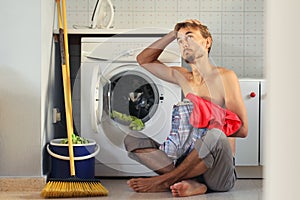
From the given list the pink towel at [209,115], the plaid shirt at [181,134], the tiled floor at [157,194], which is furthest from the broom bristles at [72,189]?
the pink towel at [209,115]

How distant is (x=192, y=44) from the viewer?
3480 mm

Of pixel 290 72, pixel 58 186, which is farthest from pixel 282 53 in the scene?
pixel 58 186

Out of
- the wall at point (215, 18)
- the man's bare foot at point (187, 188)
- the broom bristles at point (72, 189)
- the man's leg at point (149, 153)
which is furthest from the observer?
the wall at point (215, 18)

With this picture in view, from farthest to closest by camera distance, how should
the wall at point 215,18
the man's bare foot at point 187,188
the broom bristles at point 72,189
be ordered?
the wall at point 215,18
the man's bare foot at point 187,188
the broom bristles at point 72,189

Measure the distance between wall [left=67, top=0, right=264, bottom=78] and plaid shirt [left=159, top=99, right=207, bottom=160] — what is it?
810mm

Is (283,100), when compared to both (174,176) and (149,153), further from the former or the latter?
(149,153)

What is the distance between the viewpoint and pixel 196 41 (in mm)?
3461

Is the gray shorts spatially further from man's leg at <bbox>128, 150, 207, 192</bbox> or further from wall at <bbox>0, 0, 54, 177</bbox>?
wall at <bbox>0, 0, 54, 177</bbox>

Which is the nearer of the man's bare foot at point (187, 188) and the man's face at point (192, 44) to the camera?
the man's bare foot at point (187, 188)

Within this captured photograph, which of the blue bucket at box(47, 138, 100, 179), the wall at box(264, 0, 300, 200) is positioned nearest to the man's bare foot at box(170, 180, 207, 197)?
the blue bucket at box(47, 138, 100, 179)

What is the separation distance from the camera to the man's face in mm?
3459

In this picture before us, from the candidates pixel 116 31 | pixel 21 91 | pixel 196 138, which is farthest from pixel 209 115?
pixel 21 91

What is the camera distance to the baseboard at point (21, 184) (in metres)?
3.37

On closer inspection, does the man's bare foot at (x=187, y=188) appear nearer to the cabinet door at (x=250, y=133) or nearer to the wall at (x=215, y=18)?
the cabinet door at (x=250, y=133)
